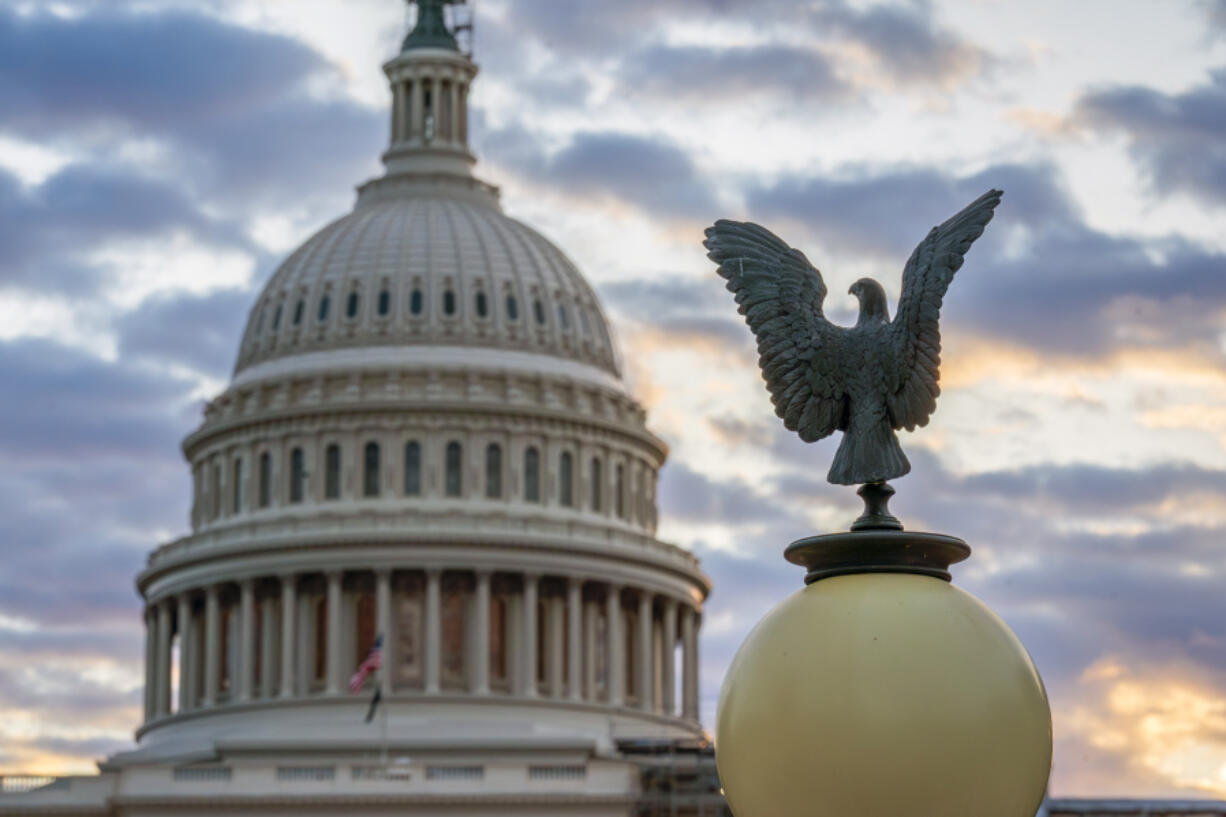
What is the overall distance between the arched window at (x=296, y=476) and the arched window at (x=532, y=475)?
10415 mm

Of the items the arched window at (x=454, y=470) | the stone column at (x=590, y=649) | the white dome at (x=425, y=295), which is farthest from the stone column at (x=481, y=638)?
the white dome at (x=425, y=295)

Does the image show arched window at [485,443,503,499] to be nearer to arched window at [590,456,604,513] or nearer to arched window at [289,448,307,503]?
arched window at [590,456,604,513]

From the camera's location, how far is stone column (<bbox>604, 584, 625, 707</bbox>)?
128625 millimetres

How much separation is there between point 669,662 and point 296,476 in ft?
66.0

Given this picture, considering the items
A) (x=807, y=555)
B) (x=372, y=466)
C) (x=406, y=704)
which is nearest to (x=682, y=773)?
(x=406, y=704)

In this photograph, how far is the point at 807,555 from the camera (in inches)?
410

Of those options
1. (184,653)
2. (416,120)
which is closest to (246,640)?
(184,653)

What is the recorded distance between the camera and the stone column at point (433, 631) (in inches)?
4909

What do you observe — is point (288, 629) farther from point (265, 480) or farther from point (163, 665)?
point (163, 665)

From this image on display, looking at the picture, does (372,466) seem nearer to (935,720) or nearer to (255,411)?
(255,411)

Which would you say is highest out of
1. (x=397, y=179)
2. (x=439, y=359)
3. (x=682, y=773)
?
(x=397, y=179)

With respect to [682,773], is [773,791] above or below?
below

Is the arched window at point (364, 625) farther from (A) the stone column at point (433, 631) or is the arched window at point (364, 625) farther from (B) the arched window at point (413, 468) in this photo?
(B) the arched window at point (413, 468)

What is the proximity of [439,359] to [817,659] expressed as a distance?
122 meters
